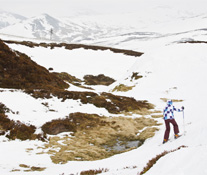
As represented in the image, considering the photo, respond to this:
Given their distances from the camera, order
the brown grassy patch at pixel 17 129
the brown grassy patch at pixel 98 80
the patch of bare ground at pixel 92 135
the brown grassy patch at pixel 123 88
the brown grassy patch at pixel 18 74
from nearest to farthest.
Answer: the patch of bare ground at pixel 92 135 < the brown grassy patch at pixel 17 129 < the brown grassy patch at pixel 18 74 < the brown grassy patch at pixel 123 88 < the brown grassy patch at pixel 98 80

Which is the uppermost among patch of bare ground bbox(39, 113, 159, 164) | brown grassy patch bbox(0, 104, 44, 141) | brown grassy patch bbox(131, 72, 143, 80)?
brown grassy patch bbox(131, 72, 143, 80)

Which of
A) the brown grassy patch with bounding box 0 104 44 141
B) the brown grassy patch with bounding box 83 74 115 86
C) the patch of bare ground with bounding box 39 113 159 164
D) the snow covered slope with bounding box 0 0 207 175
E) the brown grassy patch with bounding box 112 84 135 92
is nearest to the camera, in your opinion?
the snow covered slope with bounding box 0 0 207 175

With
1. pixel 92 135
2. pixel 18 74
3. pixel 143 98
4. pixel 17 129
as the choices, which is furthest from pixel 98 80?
pixel 17 129

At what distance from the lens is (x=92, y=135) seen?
14.0 metres

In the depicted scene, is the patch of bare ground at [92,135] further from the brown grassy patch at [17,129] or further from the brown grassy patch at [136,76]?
the brown grassy patch at [136,76]

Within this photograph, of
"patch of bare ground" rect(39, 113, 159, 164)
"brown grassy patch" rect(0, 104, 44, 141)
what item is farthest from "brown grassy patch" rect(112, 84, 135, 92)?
"brown grassy patch" rect(0, 104, 44, 141)

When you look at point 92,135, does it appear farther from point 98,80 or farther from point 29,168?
point 98,80

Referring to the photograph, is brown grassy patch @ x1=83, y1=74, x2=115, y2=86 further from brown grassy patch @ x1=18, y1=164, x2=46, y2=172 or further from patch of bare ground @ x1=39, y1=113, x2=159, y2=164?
brown grassy patch @ x1=18, y1=164, x2=46, y2=172

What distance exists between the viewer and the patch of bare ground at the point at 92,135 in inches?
437

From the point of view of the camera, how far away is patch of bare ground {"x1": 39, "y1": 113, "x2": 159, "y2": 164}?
36.4 feet

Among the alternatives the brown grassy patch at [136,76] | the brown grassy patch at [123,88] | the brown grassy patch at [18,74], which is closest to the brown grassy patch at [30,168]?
the brown grassy patch at [18,74]

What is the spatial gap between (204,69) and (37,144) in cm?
3220

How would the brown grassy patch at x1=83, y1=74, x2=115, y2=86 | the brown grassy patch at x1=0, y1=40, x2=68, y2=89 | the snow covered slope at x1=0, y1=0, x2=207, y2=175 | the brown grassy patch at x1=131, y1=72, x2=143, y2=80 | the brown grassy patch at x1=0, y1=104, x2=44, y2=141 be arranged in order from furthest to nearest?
the brown grassy patch at x1=83, y1=74, x2=115, y2=86
the brown grassy patch at x1=131, y1=72, x2=143, y2=80
the brown grassy patch at x1=0, y1=40, x2=68, y2=89
the brown grassy patch at x1=0, y1=104, x2=44, y2=141
the snow covered slope at x1=0, y1=0, x2=207, y2=175

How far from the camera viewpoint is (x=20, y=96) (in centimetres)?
1705
